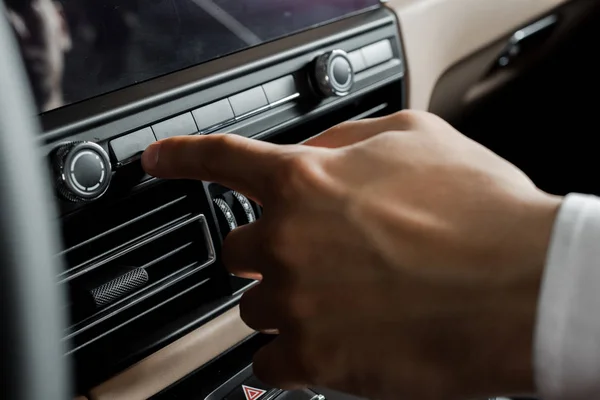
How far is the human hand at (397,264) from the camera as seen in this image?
1.35 ft

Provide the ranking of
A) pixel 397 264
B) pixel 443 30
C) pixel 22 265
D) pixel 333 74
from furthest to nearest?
pixel 443 30 < pixel 333 74 < pixel 397 264 < pixel 22 265

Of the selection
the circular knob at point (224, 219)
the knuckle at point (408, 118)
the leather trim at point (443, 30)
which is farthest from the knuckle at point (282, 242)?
the leather trim at point (443, 30)

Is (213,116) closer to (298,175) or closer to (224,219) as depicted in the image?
(224,219)

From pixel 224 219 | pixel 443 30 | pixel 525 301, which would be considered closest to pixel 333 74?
pixel 224 219

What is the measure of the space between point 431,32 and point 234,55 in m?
0.36

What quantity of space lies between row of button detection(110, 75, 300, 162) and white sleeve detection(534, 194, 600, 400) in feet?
1.19

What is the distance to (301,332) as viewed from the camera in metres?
0.45

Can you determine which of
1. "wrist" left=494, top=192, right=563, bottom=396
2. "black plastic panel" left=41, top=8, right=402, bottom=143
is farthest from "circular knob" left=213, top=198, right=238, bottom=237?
"wrist" left=494, top=192, right=563, bottom=396

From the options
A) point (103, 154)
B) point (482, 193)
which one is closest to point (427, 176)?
point (482, 193)

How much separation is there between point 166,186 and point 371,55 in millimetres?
336

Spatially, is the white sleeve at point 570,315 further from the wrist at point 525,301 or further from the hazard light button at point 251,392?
the hazard light button at point 251,392

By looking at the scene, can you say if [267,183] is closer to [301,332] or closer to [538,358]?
[301,332]

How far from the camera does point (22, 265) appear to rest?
1.00 feet

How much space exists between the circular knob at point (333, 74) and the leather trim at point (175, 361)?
26 cm
